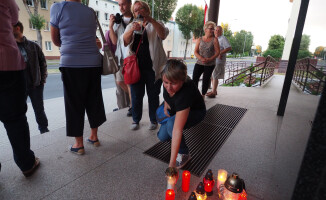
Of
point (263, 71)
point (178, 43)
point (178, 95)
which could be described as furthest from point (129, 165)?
point (178, 43)

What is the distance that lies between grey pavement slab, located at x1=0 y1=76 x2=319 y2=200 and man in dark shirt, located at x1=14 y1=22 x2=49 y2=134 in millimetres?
457

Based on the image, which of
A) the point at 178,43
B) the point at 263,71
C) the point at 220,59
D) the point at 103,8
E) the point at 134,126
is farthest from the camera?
the point at 178,43

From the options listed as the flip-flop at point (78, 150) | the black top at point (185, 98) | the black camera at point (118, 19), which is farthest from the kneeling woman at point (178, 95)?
the black camera at point (118, 19)

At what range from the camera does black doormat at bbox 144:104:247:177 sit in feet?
6.85

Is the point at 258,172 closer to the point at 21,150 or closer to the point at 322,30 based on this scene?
the point at 322,30

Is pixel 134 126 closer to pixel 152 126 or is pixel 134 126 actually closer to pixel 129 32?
pixel 152 126

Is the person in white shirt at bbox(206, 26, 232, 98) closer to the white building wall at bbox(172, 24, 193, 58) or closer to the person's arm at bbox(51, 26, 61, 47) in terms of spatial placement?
the person's arm at bbox(51, 26, 61, 47)

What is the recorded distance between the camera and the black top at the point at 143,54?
2558 millimetres

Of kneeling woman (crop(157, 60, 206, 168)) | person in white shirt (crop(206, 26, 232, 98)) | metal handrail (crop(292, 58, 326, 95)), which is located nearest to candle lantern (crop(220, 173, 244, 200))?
kneeling woman (crop(157, 60, 206, 168))

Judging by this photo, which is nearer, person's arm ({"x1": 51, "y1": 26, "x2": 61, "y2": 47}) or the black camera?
person's arm ({"x1": 51, "y1": 26, "x2": 61, "y2": 47})

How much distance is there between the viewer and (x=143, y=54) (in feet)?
8.52

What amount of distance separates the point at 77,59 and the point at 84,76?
18 centimetres

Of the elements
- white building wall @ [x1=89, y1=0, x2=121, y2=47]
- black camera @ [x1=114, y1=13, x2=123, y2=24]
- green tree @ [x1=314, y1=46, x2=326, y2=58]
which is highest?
white building wall @ [x1=89, y1=0, x2=121, y2=47]

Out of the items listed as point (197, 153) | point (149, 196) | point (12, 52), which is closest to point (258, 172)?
point (197, 153)
